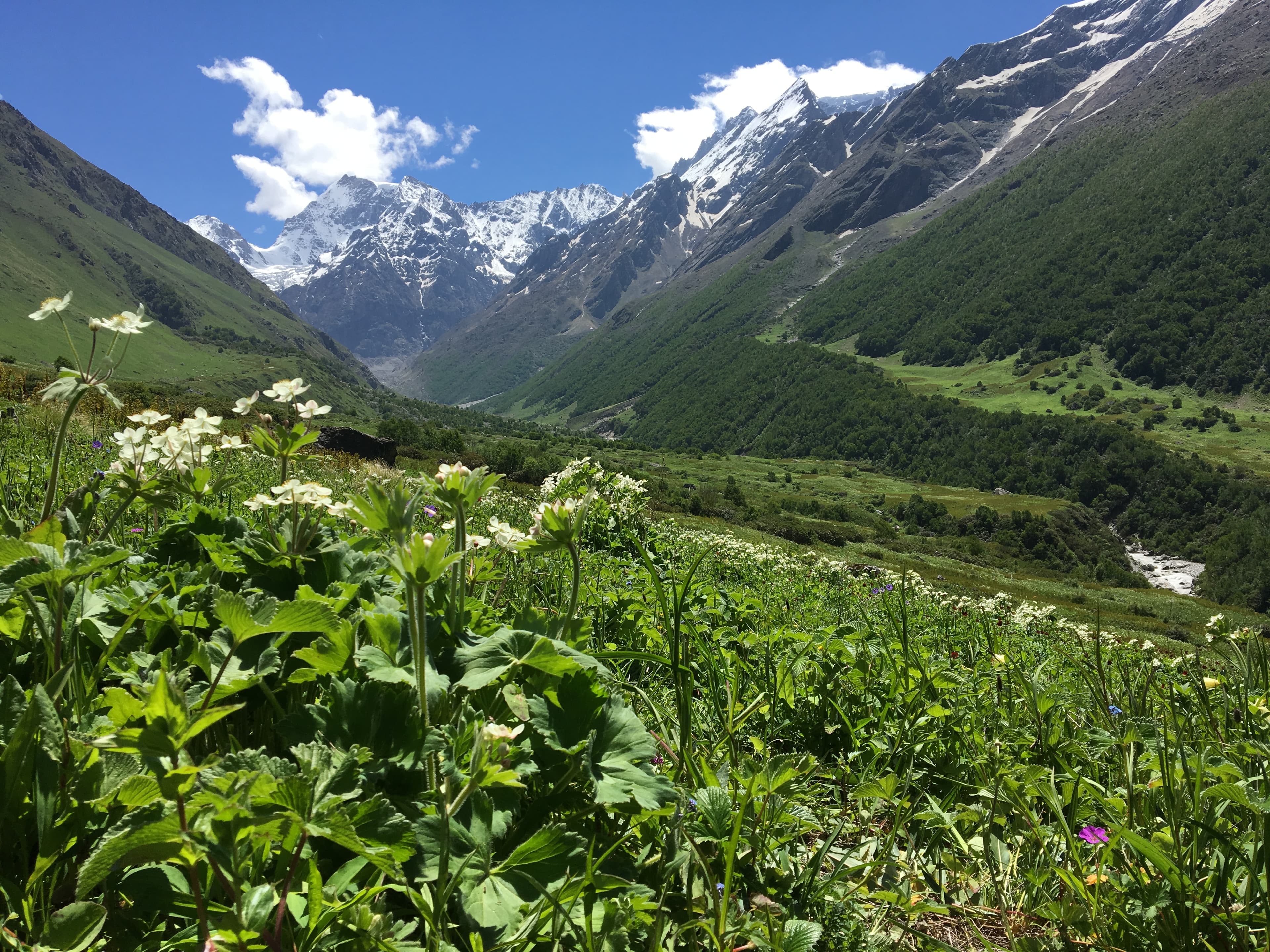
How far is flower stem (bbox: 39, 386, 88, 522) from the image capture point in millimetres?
1565

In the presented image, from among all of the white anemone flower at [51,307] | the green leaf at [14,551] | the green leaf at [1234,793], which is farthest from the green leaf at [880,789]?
the white anemone flower at [51,307]

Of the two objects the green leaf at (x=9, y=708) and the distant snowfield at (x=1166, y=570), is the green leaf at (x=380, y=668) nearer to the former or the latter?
the green leaf at (x=9, y=708)

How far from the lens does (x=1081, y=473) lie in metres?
114

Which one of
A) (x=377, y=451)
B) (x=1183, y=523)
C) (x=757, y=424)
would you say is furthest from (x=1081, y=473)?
(x=377, y=451)

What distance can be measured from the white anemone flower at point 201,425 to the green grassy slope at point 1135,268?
185793 millimetres

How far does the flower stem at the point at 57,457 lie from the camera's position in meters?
1.57

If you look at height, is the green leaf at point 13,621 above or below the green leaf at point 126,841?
above

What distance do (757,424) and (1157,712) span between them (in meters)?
179

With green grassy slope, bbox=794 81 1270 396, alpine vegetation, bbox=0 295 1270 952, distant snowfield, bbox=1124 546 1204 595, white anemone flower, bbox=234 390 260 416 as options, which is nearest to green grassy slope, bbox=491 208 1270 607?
distant snowfield, bbox=1124 546 1204 595

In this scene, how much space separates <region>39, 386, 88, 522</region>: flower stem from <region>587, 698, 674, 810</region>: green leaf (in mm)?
1455

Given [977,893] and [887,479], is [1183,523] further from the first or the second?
[977,893]

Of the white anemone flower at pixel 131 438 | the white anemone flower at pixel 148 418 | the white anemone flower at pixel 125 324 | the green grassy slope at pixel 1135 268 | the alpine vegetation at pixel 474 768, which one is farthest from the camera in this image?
the green grassy slope at pixel 1135 268

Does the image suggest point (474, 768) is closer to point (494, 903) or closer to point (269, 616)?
point (494, 903)

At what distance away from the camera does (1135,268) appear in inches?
6358
